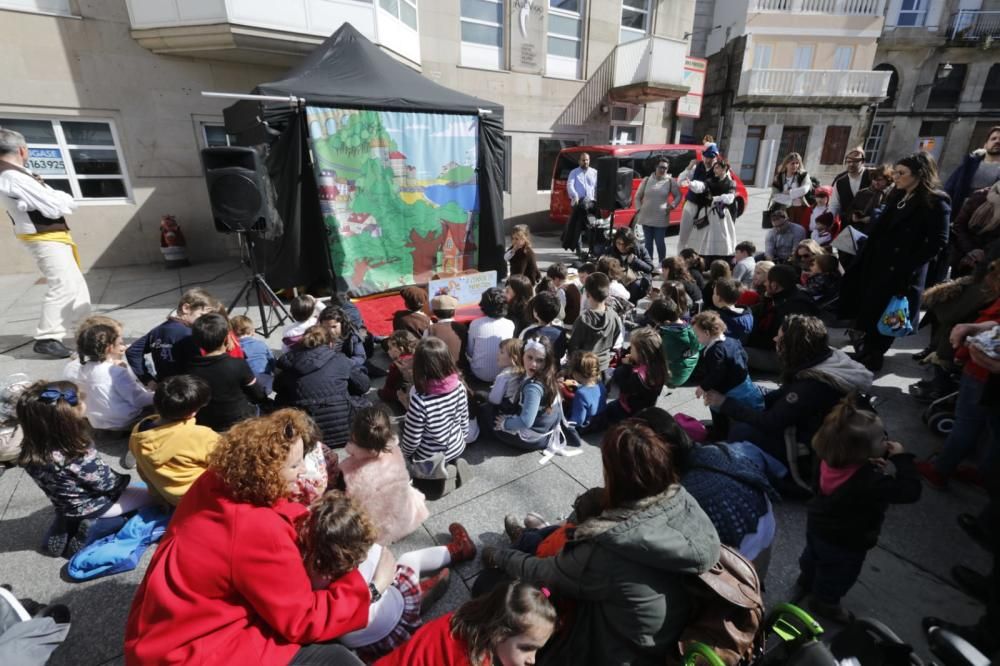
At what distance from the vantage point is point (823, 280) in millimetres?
5043

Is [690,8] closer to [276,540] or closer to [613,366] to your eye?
[613,366]

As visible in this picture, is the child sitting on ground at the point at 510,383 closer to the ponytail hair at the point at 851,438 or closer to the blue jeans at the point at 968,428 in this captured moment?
the ponytail hair at the point at 851,438

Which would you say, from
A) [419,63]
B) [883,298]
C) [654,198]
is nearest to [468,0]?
[419,63]

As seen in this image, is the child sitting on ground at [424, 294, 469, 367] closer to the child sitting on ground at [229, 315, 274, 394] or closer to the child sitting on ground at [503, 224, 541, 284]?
the child sitting on ground at [229, 315, 274, 394]

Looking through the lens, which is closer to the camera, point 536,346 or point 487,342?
point 536,346

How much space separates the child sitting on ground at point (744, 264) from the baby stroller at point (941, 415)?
8.14 ft

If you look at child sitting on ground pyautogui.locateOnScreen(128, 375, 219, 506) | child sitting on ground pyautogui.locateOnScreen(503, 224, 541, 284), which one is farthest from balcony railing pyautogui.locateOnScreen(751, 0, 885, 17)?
child sitting on ground pyautogui.locateOnScreen(128, 375, 219, 506)

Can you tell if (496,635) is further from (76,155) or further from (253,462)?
(76,155)

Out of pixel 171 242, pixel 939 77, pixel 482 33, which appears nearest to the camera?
pixel 171 242

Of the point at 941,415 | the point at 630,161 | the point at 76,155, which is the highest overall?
the point at 76,155

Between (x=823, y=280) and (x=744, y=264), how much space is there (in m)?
0.92

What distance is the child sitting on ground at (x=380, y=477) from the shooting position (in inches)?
92.3

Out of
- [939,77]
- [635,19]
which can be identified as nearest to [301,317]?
[635,19]

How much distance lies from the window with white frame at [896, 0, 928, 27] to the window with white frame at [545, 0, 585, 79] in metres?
18.8
